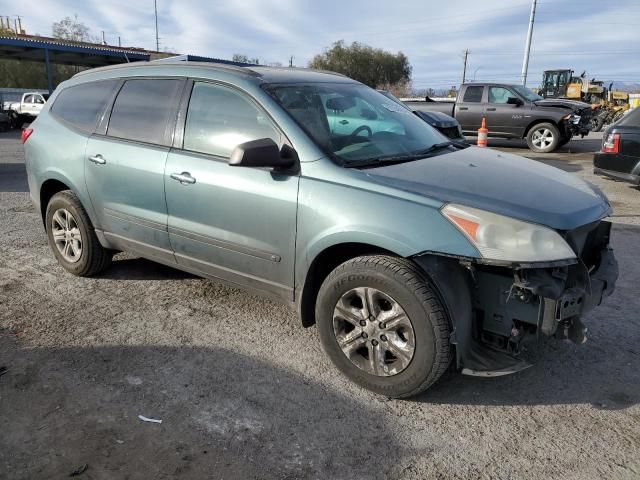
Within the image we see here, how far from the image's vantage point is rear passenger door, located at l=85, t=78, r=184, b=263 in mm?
3637

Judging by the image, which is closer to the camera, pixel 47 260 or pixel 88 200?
pixel 88 200

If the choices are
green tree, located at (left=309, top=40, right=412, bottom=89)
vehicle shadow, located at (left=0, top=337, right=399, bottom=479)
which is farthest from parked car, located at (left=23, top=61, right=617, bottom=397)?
green tree, located at (left=309, top=40, right=412, bottom=89)

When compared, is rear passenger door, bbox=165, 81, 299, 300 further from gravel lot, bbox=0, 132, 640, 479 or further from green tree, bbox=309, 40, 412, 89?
green tree, bbox=309, 40, 412, 89

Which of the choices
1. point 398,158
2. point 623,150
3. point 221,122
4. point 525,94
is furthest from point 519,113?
point 221,122

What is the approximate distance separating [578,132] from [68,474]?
49.1 feet

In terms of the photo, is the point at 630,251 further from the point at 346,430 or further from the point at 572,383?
the point at 346,430

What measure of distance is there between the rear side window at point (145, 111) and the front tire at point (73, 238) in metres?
0.79

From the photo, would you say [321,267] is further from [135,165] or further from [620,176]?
[620,176]

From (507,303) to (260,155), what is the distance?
152cm

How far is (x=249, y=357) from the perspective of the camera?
326 cm

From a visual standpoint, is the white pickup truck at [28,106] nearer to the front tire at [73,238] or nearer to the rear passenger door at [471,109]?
the rear passenger door at [471,109]

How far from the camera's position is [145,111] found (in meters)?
3.82

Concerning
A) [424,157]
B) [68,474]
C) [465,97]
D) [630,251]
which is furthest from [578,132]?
[68,474]

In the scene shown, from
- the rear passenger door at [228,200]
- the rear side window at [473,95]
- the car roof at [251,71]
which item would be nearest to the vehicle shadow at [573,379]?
the rear passenger door at [228,200]
